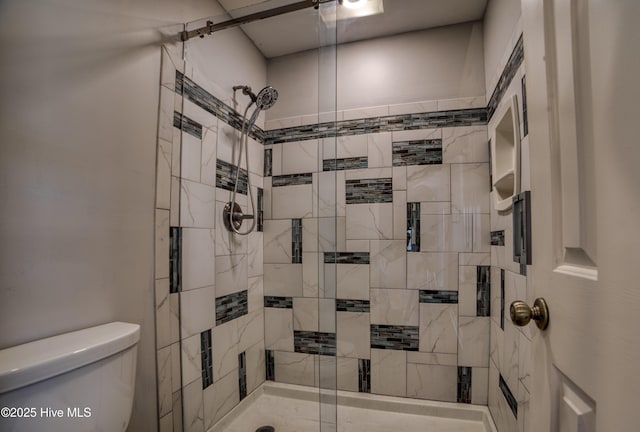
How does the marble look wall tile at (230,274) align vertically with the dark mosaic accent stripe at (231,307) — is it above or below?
above

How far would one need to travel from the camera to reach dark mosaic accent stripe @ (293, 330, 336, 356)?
182 centimetres

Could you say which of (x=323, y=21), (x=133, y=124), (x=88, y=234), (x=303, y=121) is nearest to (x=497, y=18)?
(x=323, y=21)

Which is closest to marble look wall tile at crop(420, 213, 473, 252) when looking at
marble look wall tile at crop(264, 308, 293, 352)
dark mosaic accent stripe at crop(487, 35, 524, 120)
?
dark mosaic accent stripe at crop(487, 35, 524, 120)

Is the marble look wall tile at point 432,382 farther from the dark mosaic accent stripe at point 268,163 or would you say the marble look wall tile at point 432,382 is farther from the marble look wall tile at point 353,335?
the dark mosaic accent stripe at point 268,163

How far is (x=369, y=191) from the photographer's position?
1.89 meters

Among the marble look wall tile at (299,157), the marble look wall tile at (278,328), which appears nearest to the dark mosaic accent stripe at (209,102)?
the marble look wall tile at (299,157)

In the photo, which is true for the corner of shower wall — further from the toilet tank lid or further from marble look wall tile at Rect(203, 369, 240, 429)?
the toilet tank lid

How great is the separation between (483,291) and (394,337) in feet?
1.89

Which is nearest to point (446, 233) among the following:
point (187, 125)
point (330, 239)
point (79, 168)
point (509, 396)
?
point (330, 239)

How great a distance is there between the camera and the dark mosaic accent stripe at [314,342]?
1.82 m

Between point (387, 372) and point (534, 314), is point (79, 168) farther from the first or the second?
point (387, 372)

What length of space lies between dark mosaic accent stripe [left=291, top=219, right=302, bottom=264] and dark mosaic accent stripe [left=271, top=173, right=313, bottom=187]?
0.80ft

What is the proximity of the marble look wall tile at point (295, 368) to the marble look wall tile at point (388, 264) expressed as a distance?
2.05 feet

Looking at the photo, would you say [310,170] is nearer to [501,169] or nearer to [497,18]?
[501,169]
